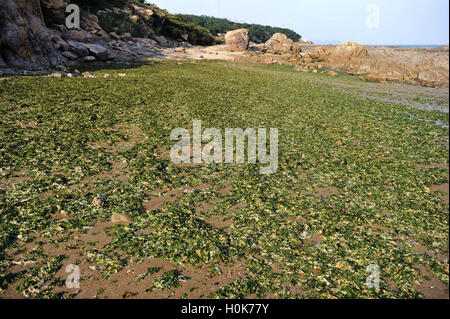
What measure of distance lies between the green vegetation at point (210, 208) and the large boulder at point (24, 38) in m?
11.5

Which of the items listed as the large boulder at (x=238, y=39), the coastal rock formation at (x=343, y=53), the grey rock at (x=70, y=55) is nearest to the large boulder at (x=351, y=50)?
the coastal rock formation at (x=343, y=53)

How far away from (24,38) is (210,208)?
90.8 ft

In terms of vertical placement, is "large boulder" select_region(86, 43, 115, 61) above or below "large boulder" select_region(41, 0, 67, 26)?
below

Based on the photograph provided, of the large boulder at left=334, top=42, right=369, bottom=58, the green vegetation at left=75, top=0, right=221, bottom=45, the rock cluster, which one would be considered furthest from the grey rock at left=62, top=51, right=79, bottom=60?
the large boulder at left=334, top=42, right=369, bottom=58

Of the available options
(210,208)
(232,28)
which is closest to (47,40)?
(210,208)

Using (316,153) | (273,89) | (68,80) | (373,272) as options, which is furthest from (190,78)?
(373,272)

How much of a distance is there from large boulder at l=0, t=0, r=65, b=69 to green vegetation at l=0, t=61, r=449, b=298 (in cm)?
1154

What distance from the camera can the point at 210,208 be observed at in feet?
28.7

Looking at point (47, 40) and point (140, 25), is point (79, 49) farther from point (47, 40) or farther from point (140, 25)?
point (140, 25)

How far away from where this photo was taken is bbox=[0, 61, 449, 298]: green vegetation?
20.5 feet

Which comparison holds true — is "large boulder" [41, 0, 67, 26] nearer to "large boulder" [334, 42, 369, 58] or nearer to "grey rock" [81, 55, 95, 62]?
"grey rock" [81, 55, 95, 62]

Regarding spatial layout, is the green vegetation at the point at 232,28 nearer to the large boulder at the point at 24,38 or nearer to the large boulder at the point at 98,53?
the large boulder at the point at 98,53
